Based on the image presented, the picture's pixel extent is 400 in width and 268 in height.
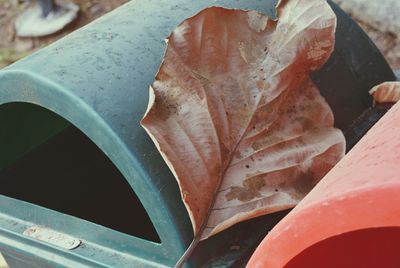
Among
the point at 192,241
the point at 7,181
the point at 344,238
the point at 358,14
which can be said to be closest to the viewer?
the point at 344,238

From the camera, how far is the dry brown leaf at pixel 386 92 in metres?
1.56

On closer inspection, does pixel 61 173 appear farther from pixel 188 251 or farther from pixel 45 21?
pixel 45 21

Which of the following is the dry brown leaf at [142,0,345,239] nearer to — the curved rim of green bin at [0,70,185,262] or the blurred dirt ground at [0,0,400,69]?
the curved rim of green bin at [0,70,185,262]

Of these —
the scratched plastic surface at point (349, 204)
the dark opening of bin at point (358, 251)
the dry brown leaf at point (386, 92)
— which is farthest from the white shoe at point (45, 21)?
the scratched plastic surface at point (349, 204)

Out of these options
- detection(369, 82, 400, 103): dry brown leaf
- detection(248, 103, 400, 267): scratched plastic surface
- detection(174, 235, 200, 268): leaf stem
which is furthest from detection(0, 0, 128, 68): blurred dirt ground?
detection(248, 103, 400, 267): scratched plastic surface

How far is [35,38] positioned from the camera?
426 centimetres

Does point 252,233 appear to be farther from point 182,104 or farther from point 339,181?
point 339,181

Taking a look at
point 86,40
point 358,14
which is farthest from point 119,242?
point 358,14

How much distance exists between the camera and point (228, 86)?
50.0 inches

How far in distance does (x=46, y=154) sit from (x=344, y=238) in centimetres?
92

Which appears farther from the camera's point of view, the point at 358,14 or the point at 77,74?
the point at 358,14

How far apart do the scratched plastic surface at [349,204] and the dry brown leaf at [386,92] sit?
736 millimetres

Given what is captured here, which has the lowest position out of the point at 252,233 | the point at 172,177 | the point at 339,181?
the point at 252,233

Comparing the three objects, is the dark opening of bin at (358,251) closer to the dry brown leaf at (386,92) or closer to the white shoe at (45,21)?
the dry brown leaf at (386,92)
